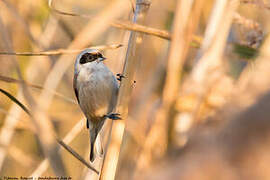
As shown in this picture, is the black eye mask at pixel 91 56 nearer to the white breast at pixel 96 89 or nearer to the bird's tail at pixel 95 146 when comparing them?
the white breast at pixel 96 89

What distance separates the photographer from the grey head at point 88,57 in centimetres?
202

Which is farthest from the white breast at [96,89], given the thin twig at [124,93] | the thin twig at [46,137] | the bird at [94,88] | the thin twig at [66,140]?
the thin twig at [46,137]

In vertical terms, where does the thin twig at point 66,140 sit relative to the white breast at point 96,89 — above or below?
below

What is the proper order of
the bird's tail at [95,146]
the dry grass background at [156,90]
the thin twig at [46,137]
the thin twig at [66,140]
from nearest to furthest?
the dry grass background at [156,90] < the thin twig at [46,137] < the thin twig at [66,140] < the bird's tail at [95,146]

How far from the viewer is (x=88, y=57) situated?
2.04 m

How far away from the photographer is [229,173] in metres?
0.62

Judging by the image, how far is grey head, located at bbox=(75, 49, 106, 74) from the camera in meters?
2.02

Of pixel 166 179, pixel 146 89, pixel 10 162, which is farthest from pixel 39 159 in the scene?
pixel 166 179

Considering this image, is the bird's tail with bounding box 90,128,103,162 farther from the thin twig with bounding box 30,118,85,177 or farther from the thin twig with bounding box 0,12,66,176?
the thin twig with bounding box 0,12,66,176

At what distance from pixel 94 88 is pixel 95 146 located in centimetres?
31

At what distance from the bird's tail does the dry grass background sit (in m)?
0.06

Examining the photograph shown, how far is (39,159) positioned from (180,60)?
1.44m

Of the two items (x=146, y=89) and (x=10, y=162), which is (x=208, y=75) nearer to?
(x=146, y=89)

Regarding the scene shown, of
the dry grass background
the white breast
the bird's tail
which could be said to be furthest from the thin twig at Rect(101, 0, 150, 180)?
the white breast
